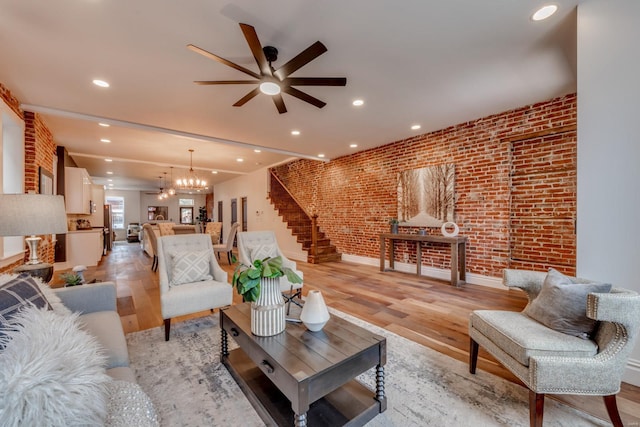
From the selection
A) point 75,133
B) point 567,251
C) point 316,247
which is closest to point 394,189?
point 316,247

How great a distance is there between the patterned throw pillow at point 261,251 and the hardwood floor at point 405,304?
0.69 m

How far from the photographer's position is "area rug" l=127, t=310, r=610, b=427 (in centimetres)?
158

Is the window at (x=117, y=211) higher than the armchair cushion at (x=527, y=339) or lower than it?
higher

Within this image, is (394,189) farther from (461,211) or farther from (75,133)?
(75,133)

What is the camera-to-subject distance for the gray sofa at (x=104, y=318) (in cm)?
141

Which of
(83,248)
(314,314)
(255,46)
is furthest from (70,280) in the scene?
(83,248)

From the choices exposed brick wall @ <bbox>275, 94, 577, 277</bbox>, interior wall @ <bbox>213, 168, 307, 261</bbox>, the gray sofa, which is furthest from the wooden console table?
the gray sofa

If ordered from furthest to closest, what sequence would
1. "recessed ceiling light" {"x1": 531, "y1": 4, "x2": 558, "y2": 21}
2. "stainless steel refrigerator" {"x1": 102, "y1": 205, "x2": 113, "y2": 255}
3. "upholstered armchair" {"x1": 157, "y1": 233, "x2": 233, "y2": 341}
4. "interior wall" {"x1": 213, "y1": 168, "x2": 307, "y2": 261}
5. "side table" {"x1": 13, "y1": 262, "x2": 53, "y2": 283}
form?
"stainless steel refrigerator" {"x1": 102, "y1": 205, "x2": 113, "y2": 255}, "interior wall" {"x1": 213, "y1": 168, "x2": 307, "y2": 261}, "upholstered armchair" {"x1": 157, "y1": 233, "x2": 233, "y2": 341}, "side table" {"x1": 13, "y1": 262, "x2": 53, "y2": 283}, "recessed ceiling light" {"x1": 531, "y1": 4, "x2": 558, "y2": 21}

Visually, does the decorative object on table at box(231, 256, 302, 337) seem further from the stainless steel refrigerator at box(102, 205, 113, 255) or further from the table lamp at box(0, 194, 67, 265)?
the stainless steel refrigerator at box(102, 205, 113, 255)

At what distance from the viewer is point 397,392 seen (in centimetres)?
182

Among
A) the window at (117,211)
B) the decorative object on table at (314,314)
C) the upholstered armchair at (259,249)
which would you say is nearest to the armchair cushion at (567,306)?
the decorative object on table at (314,314)

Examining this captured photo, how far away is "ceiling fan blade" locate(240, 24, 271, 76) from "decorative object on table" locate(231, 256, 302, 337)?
5.38ft

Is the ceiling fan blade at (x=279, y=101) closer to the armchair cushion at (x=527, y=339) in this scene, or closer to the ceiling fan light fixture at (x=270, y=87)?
the ceiling fan light fixture at (x=270, y=87)

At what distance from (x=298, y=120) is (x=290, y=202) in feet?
13.3
